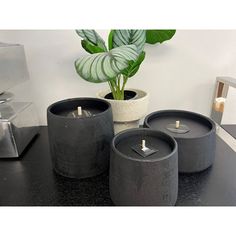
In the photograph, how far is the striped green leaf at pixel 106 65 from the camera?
351 millimetres

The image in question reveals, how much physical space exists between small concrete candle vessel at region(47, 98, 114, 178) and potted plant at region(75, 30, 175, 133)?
68mm

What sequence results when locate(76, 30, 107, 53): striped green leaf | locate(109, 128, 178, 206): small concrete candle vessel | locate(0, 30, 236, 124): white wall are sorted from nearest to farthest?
locate(109, 128, 178, 206): small concrete candle vessel, locate(76, 30, 107, 53): striped green leaf, locate(0, 30, 236, 124): white wall

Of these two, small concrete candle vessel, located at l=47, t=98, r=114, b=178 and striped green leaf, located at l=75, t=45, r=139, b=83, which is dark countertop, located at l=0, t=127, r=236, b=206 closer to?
small concrete candle vessel, located at l=47, t=98, r=114, b=178

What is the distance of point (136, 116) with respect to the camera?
538mm

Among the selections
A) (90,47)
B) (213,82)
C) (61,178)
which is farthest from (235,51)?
(61,178)

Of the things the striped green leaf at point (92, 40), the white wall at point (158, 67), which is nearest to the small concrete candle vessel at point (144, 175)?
the striped green leaf at point (92, 40)

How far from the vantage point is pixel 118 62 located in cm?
35

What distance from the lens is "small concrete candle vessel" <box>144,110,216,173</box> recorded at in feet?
1.40

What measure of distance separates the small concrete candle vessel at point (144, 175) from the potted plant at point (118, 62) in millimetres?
125

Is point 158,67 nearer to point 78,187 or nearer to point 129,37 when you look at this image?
point 129,37

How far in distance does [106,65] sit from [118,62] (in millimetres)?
19

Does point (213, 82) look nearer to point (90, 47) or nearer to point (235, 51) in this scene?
point (235, 51)

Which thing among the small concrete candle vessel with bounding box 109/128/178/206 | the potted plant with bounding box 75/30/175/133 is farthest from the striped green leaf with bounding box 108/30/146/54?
the small concrete candle vessel with bounding box 109/128/178/206

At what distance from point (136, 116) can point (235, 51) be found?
1.22 feet
